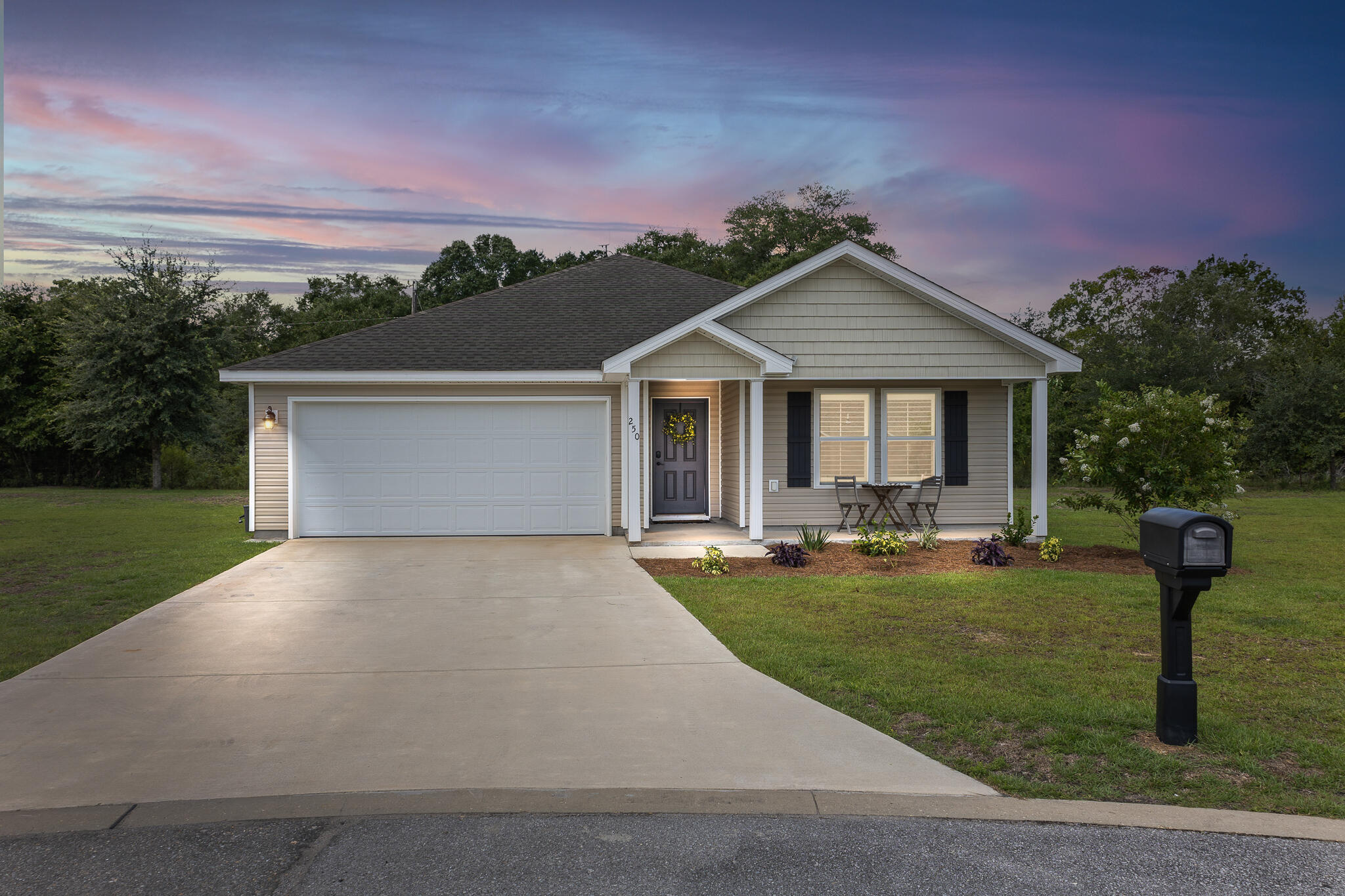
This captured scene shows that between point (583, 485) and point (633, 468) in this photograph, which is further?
point (583, 485)

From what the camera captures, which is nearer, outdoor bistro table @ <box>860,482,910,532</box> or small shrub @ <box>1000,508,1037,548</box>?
small shrub @ <box>1000,508,1037,548</box>

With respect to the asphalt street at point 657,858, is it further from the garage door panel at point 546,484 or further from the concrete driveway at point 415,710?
the garage door panel at point 546,484

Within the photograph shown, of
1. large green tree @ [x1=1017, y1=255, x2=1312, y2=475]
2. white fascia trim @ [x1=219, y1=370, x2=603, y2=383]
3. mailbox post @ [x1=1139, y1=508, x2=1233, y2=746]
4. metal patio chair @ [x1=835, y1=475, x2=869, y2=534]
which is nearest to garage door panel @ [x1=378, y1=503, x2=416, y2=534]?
white fascia trim @ [x1=219, y1=370, x2=603, y2=383]

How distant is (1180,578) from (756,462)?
804 centimetres

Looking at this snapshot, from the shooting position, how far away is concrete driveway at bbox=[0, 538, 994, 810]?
12.9ft

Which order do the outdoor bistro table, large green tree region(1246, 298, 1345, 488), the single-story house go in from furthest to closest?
large green tree region(1246, 298, 1345, 488), the outdoor bistro table, the single-story house

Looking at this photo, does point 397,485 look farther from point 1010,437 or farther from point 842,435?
point 1010,437

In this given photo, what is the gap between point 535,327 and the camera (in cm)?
1495

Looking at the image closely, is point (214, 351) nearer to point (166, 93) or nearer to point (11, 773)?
point (166, 93)

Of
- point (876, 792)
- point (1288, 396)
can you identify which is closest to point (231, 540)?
point (876, 792)

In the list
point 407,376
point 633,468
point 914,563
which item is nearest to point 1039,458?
point 914,563

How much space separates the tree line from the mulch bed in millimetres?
13553

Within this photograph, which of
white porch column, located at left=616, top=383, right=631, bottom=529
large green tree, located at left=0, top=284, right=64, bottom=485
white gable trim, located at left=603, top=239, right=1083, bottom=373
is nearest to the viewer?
white gable trim, located at left=603, top=239, right=1083, bottom=373

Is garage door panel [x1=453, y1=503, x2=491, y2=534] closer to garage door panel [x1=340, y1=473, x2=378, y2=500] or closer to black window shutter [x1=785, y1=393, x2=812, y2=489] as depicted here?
garage door panel [x1=340, y1=473, x2=378, y2=500]
